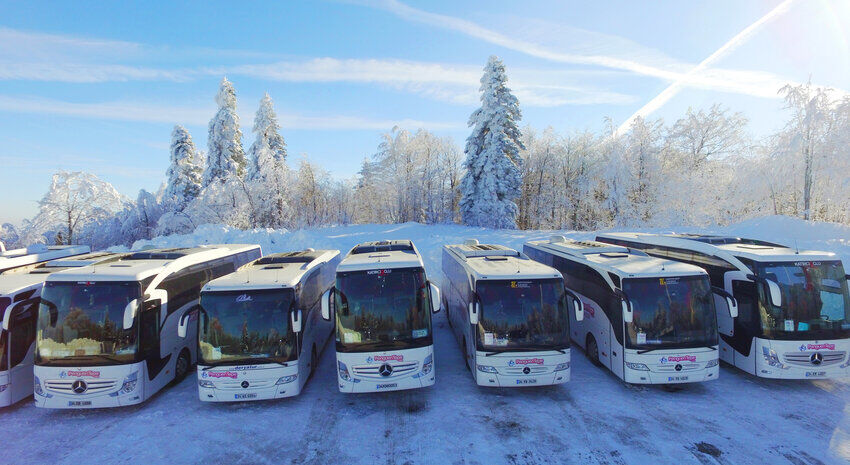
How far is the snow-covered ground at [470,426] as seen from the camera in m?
6.32

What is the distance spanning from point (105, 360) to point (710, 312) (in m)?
12.1

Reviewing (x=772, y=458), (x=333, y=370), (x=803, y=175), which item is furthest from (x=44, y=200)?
(x=803, y=175)

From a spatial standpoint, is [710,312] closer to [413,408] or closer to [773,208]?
[413,408]

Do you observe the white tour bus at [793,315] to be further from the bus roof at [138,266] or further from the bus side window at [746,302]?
the bus roof at [138,266]

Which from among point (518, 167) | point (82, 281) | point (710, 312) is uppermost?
point (518, 167)

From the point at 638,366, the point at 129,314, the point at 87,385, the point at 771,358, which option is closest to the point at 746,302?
the point at 771,358

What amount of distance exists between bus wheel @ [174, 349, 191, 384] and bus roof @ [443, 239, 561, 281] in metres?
7.09

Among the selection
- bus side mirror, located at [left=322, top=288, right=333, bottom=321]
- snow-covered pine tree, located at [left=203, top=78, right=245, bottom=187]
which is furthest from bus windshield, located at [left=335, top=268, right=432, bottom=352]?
snow-covered pine tree, located at [left=203, top=78, right=245, bottom=187]

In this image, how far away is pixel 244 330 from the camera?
24.9 feet

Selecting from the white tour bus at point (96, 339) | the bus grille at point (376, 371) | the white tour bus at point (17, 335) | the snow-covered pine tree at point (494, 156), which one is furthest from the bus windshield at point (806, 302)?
the snow-covered pine tree at point (494, 156)

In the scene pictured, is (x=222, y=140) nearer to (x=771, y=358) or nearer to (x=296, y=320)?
(x=296, y=320)

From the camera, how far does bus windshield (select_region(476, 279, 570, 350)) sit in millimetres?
7793

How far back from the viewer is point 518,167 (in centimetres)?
3431

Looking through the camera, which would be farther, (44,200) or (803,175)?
(44,200)
